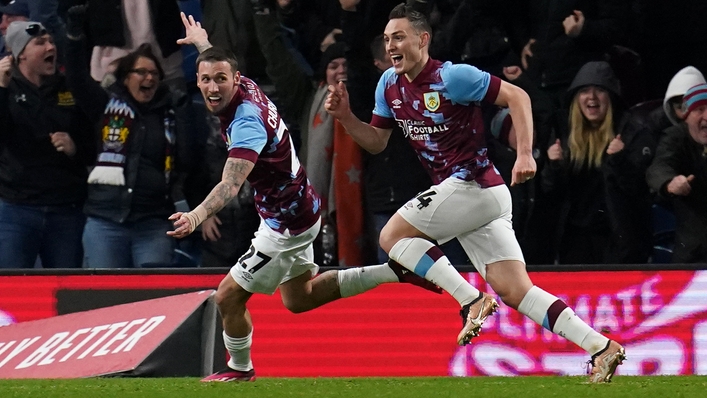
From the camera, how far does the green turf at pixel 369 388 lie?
606 cm

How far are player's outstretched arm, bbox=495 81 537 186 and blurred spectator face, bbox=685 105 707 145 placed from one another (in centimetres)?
249

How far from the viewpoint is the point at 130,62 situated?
374 inches

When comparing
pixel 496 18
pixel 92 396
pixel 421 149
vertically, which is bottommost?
pixel 92 396

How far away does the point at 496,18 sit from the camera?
367 inches

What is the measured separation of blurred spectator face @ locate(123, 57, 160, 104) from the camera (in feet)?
31.1

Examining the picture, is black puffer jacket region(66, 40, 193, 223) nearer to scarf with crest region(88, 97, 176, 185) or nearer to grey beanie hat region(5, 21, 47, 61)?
scarf with crest region(88, 97, 176, 185)

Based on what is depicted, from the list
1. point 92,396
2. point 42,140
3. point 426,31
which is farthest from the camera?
point 42,140

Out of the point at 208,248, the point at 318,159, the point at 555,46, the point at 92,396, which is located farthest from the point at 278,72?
the point at 92,396

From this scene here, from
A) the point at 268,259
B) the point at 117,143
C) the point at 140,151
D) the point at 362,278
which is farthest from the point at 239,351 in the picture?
the point at 117,143

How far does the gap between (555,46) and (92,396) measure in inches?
183

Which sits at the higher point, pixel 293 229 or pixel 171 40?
pixel 171 40

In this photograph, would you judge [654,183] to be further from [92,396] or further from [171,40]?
[92,396]

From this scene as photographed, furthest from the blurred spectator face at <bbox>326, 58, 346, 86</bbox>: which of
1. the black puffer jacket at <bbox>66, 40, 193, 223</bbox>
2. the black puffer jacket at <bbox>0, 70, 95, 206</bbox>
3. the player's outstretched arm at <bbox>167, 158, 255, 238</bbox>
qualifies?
the player's outstretched arm at <bbox>167, 158, 255, 238</bbox>

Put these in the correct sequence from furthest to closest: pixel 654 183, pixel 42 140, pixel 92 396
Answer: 1. pixel 42 140
2. pixel 654 183
3. pixel 92 396
